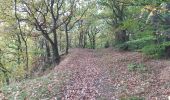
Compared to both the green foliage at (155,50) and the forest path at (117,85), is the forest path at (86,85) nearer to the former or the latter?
the forest path at (117,85)

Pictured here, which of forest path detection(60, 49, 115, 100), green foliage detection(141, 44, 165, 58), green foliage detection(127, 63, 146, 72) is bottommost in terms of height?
forest path detection(60, 49, 115, 100)

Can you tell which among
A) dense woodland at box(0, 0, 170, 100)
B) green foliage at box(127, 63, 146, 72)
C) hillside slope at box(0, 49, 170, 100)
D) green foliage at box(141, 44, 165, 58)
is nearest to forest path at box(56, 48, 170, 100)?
hillside slope at box(0, 49, 170, 100)

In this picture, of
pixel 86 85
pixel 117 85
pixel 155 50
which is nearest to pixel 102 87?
pixel 117 85

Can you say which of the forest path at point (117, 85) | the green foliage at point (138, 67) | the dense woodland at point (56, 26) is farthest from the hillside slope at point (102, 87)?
the dense woodland at point (56, 26)

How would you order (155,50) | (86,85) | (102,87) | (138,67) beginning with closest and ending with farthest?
(102,87)
(86,85)
(138,67)
(155,50)

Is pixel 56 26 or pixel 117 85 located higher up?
pixel 56 26

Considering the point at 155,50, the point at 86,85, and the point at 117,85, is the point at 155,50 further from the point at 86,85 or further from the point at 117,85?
the point at 86,85

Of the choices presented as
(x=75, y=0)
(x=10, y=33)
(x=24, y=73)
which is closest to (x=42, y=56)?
(x=10, y=33)

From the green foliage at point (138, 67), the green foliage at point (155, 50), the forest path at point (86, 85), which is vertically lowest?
the forest path at point (86, 85)

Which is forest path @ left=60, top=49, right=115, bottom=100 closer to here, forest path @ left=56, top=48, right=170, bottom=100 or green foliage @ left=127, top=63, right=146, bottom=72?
forest path @ left=56, top=48, right=170, bottom=100

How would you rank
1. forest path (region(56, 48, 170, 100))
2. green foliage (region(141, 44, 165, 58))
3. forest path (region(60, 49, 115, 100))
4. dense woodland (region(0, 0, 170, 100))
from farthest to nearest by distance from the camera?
1. green foliage (region(141, 44, 165, 58))
2. dense woodland (region(0, 0, 170, 100))
3. forest path (region(60, 49, 115, 100))
4. forest path (region(56, 48, 170, 100))

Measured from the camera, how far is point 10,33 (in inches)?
1379

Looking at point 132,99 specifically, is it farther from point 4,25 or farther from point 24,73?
point 4,25

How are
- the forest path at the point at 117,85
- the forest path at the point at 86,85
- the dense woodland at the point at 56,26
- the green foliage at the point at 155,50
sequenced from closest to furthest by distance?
the forest path at the point at 117,85 < the forest path at the point at 86,85 < the dense woodland at the point at 56,26 < the green foliage at the point at 155,50
